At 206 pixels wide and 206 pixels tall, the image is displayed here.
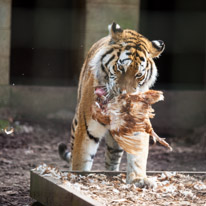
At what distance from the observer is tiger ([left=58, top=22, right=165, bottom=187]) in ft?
11.9

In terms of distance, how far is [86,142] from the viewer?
154 inches

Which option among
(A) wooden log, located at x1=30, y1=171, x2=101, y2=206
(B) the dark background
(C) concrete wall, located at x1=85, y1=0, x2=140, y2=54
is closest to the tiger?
(A) wooden log, located at x1=30, y1=171, x2=101, y2=206

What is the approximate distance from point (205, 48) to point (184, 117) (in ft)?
4.02

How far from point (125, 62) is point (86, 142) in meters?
0.64

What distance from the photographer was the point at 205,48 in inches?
324

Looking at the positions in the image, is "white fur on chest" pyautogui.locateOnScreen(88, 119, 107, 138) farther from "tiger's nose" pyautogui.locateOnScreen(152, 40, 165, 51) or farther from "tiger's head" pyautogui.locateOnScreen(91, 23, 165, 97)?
"tiger's nose" pyautogui.locateOnScreen(152, 40, 165, 51)

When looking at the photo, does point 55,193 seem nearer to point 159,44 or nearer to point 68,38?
point 159,44

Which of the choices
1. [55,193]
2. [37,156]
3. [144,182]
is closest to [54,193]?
[55,193]

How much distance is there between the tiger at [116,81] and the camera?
3.62 meters

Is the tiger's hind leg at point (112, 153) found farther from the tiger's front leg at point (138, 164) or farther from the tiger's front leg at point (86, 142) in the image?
the tiger's front leg at point (138, 164)

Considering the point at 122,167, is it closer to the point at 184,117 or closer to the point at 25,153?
the point at 25,153

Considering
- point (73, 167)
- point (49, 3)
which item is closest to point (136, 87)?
point (73, 167)

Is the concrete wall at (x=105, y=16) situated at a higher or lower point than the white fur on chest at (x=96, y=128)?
higher

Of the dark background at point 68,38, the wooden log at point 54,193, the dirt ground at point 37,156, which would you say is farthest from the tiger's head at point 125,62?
the dark background at point 68,38
